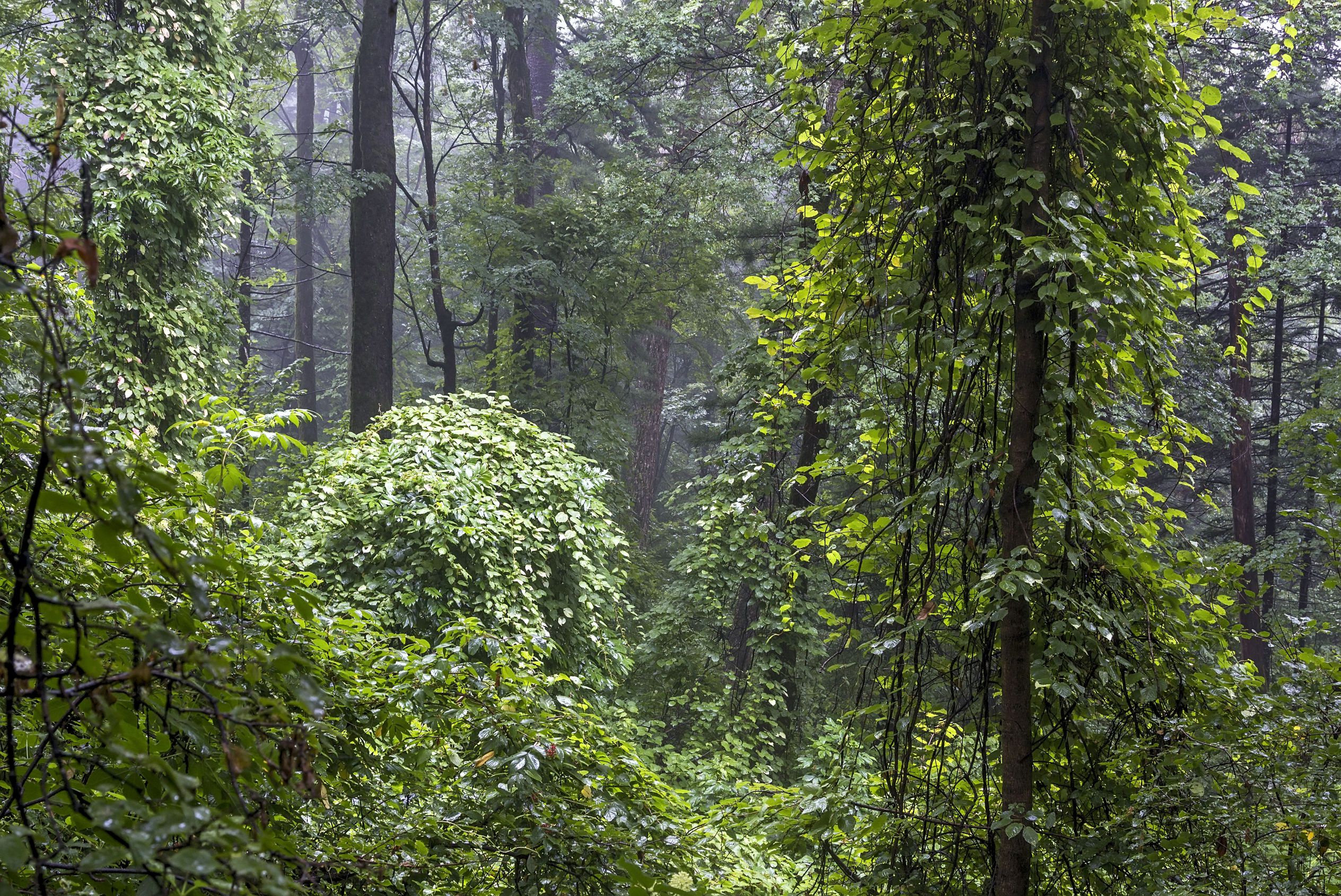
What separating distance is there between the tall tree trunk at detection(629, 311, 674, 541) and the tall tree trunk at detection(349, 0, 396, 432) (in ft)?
19.8

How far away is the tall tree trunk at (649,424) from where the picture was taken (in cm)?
1557

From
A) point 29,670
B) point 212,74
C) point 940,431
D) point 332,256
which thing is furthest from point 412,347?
point 29,670

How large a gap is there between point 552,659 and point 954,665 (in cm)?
412

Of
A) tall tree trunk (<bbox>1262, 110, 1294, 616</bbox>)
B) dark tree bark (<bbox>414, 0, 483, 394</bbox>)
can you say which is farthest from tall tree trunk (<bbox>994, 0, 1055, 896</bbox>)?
tall tree trunk (<bbox>1262, 110, 1294, 616</bbox>)

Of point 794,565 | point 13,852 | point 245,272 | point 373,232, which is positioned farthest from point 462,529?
point 245,272

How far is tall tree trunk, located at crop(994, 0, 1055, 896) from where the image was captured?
→ 2619 millimetres

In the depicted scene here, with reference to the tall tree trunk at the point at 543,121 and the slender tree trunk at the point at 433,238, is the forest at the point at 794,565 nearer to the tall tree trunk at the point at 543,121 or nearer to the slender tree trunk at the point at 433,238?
the slender tree trunk at the point at 433,238

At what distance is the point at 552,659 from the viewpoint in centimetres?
647

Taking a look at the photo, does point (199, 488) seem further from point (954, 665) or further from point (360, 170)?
point (360, 170)

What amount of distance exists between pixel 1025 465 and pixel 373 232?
339 inches

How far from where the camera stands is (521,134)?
1364cm

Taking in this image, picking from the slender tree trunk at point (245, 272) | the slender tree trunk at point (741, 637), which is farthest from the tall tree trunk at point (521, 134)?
the slender tree trunk at point (741, 637)

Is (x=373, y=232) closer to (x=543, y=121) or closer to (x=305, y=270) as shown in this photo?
(x=543, y=121)

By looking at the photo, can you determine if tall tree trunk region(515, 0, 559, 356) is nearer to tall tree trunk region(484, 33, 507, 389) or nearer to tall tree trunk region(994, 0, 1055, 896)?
tall tree trunk region(484, 33, 507, 389)
